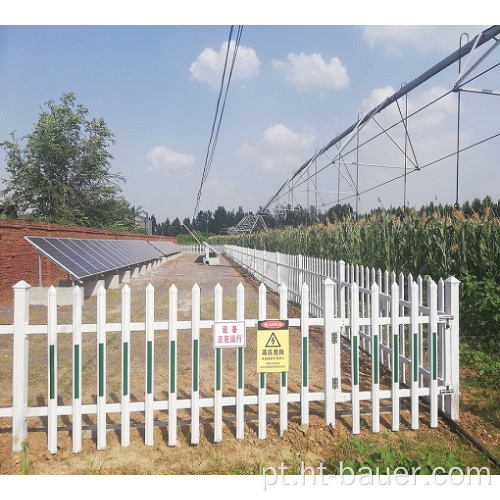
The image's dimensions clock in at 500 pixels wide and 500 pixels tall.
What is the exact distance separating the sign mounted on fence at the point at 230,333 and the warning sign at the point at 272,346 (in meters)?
0.14

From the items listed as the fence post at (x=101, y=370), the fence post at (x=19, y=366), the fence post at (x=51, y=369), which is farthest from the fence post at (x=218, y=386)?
the fence post at (x=19, y=366)

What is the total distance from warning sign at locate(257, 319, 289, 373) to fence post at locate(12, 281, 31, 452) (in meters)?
1.74

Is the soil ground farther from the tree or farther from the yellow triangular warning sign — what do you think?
the tree

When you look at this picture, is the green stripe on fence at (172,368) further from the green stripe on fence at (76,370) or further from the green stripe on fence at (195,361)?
the green stripe on fence at (76,370)

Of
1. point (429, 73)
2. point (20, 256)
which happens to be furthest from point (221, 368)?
point (20, 256)

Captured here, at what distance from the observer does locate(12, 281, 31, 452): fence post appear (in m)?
2.78

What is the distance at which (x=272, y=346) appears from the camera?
10.1ft

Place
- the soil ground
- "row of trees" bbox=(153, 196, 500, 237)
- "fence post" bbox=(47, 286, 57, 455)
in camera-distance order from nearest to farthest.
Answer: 1. the soil ground
2. "fence post" bbox=(47, 286, 57, 455)
3. "row of trees" bbox=(153, 196, 500, 237)

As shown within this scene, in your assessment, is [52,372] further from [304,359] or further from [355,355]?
[355,355]

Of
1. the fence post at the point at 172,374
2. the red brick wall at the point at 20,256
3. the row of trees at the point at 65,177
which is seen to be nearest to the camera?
the fence post at the point at 172,374

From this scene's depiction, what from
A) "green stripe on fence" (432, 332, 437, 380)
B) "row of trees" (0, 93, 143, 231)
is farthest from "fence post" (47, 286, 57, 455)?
"row of trees" (0, 93, 143, 231)

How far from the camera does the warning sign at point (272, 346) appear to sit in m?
3.02

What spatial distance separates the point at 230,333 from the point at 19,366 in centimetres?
155

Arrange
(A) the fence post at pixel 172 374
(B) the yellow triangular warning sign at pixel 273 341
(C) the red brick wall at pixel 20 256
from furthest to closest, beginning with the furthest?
(C) the red brick wall at pixel 20 256
(B) the yellow triangular warning sign at pixel 273 341
(A) the fence post at pixel 172 374
